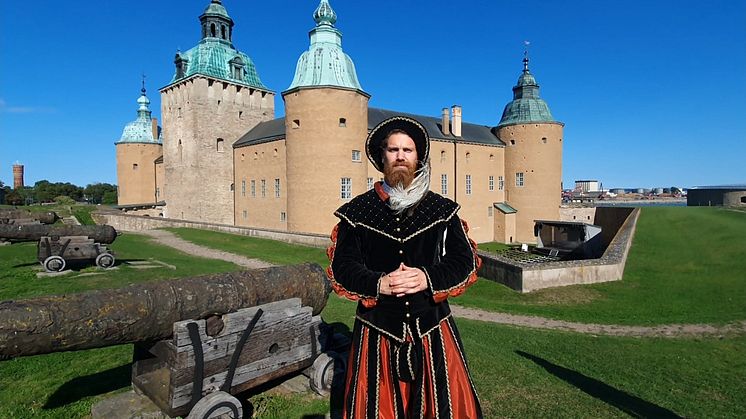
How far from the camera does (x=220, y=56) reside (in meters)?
32.3

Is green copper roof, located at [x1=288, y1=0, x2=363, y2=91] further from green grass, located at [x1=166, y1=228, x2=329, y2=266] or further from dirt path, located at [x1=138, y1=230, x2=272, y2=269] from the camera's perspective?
dirt path, located at [x1=138, y1=230, x2=272, y2=269]

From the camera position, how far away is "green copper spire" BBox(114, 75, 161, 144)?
39638mm

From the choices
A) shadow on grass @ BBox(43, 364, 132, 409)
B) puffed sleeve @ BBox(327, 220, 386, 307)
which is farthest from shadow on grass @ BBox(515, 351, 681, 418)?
shadow on grass @ BBox(43, 364, 132, 409)

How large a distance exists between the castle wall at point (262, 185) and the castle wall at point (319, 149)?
3.30 metres

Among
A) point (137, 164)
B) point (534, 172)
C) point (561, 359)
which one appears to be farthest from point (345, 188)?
point (137, 164)

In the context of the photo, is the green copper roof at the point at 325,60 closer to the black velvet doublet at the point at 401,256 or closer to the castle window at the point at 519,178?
the castle window at the point at 519,178

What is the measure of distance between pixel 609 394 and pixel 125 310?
16.9 ft

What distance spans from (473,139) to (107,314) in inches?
1317

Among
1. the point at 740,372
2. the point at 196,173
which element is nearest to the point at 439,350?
the point at 740,372

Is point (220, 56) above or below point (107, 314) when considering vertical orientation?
above

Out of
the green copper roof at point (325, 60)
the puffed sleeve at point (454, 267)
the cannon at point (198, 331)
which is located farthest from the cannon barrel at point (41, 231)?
the green copper roof at point (325, 60)

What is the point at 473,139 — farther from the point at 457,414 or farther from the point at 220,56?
the point at 457,414

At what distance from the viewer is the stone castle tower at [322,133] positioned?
23094 millimetres

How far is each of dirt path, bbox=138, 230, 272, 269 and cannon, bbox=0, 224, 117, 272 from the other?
416cm
